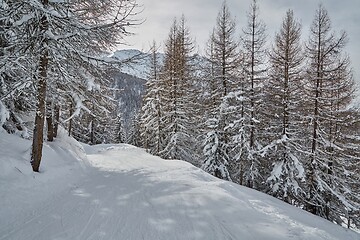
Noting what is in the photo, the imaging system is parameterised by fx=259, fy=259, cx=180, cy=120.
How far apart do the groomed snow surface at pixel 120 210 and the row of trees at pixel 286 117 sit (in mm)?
8643

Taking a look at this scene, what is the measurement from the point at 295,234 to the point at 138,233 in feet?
8.43

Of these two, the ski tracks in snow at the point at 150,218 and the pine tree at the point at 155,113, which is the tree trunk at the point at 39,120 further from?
the pine tree at the point at 155,113

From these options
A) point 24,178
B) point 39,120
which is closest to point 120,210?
point 24,178

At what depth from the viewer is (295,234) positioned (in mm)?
4254

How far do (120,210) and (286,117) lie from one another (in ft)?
38.8

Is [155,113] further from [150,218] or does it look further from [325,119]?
[150,218]

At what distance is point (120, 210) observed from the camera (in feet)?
17.4

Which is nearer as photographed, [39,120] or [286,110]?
[39,120]

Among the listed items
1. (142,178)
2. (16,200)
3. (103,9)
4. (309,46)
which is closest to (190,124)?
(309,46)

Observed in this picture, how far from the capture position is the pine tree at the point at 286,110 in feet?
45.3

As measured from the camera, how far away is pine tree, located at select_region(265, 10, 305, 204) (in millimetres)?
13805

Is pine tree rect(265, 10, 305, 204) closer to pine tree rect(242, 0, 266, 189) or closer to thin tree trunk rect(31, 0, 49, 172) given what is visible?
pine tree rect(242, 0, 266, 189)

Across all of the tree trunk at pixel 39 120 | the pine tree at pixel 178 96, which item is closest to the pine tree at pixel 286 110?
the pine tree at pixel 178 96

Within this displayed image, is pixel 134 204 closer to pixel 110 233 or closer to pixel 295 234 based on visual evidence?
pixel 110 233
